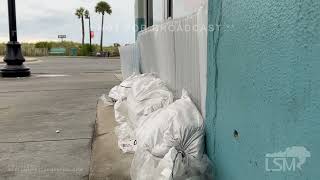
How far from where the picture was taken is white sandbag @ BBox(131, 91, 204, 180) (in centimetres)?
313

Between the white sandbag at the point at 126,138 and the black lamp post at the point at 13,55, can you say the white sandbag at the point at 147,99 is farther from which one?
the black lamp post at the point at 13,55

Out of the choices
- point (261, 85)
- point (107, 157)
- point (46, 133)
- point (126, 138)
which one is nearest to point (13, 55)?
point (46, 133)

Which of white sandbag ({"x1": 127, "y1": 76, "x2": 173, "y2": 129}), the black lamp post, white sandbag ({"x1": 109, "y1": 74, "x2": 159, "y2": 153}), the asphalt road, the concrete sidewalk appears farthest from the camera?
the black lamp post

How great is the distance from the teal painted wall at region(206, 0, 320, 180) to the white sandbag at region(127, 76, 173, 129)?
132 cm

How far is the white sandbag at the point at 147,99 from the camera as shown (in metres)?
4.49

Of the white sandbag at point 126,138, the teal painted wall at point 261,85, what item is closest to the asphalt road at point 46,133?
the white sandbag at point 126,138

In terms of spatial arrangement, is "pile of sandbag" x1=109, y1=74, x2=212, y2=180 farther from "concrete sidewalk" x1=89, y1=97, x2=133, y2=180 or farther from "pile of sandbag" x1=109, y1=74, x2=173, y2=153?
"pile of sandbag" x1=109, y1=74, x2=173, y2=153

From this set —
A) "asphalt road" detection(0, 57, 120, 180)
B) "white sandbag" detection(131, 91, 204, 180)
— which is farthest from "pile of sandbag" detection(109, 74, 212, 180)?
"asphalt road" detection(0, 57, 120, 180)

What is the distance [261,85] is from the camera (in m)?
2.15

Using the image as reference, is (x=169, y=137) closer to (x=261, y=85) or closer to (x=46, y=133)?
(x=261, y=85)

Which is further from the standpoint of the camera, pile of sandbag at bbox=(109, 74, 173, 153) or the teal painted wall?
pile of sandbag at bbox=(109, 74, 173, 153)

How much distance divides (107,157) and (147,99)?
2.65 feet

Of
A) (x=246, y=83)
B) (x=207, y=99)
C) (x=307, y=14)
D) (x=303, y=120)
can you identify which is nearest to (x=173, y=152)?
(x=207, y=99)

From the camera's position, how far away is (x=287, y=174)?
6.28 feet
